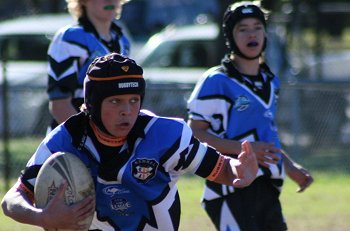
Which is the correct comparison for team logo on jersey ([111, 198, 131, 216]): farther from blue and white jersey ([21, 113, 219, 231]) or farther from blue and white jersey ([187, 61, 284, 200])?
blue and white jersey ([187, 61, 284, 200])

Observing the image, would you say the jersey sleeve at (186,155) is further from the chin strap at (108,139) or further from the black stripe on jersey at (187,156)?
the chin strap at (108,139)

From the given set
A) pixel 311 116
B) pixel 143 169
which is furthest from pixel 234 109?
pixel 311 116

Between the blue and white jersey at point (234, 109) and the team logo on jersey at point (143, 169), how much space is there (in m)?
1.56

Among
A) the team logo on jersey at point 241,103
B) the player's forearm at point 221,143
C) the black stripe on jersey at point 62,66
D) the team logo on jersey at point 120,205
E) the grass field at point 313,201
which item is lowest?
the grass field at point 313,201

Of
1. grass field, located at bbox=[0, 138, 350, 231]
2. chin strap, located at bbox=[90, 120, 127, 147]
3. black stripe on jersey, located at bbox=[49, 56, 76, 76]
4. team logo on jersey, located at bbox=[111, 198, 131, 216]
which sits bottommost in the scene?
grass field, located at bbox=[0, 138, 350, 231]

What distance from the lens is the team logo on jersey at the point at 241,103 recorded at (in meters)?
6.37

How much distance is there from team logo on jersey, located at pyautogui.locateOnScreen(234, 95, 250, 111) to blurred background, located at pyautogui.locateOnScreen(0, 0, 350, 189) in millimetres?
5906

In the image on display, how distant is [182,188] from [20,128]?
2219 mm

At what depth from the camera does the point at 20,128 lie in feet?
41.2

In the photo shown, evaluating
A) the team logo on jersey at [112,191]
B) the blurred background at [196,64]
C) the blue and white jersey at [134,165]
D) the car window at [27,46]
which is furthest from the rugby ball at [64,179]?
the car window at [27,46]

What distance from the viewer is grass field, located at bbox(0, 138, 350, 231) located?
949 cm

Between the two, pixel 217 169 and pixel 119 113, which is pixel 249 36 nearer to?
pixel 217 169

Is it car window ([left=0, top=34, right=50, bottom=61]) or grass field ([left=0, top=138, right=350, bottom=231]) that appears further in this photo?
car window ([left=0, top=34, right=50, bottom=61])

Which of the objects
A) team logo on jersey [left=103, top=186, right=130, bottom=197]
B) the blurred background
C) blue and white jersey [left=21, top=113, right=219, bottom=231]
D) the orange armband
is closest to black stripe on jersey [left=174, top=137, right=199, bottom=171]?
blue and white jersey [left=21, top=113, right=219, bottom=231]
